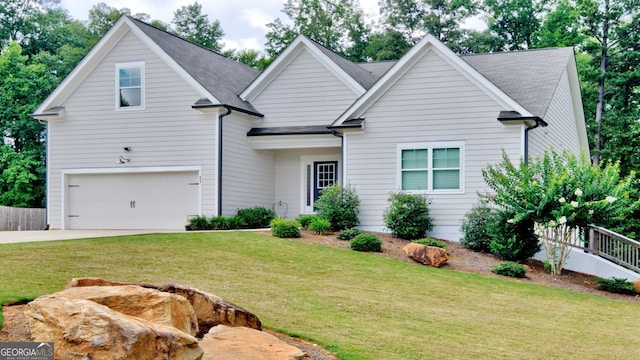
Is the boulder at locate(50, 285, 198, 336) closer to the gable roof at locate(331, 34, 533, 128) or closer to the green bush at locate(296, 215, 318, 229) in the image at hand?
the green bush at locate(296, 215, 318, 229)

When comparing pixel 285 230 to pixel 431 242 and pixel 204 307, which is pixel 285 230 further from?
pixel 204 307

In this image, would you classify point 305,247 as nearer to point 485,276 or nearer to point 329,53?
point 485,276

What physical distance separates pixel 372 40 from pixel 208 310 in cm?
3559

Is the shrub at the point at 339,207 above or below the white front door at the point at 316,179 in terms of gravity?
below

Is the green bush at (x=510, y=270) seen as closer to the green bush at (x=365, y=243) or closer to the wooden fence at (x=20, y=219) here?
the green bush at (x=365, y=243)

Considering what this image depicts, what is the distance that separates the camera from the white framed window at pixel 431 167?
750 inches

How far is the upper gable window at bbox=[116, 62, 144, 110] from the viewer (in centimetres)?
2170

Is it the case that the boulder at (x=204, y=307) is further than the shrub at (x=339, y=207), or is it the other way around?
the shrub at (x=339, y=207)

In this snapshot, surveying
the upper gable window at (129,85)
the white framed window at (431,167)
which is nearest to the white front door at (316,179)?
the white framed window at (431,167)

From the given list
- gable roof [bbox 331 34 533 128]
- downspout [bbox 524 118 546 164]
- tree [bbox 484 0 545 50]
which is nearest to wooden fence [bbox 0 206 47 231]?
gable roof [bbox 331 34 533 128]

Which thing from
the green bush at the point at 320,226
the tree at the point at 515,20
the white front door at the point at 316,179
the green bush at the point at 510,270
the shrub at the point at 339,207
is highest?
the tree at the point at 515,20

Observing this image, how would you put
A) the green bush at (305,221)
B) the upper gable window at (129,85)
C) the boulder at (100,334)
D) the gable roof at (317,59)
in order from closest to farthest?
1. the boulder at (100,334)
2. the green bush at (305,221)
3. the upper gable window at (129,85)
4. the gable roof at (317,59)

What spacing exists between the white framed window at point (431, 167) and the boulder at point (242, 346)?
1220cm

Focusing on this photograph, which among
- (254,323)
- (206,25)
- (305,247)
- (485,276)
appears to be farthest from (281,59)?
(206,25)
